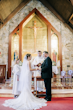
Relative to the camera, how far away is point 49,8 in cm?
918

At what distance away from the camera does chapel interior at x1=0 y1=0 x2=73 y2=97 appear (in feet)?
28.3

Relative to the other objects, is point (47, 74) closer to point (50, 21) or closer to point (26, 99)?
point (26, 99)

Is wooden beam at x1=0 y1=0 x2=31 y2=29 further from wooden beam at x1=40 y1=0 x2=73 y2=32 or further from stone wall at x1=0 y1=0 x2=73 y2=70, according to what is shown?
wooden beam at x1=40 y1=0 x2=73 y2=32

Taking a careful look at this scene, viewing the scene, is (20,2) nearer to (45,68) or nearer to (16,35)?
(16,35)

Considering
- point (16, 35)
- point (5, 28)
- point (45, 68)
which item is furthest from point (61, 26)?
point (45, 68)

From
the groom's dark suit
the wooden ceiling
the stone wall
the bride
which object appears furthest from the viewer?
the stone wall

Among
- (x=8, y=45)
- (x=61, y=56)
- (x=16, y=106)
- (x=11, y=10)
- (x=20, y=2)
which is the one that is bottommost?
(x=16, y=106)

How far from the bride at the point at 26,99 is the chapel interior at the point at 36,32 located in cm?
481

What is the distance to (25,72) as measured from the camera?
12.3ft

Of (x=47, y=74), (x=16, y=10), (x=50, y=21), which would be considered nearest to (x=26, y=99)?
(x=47, y=74)

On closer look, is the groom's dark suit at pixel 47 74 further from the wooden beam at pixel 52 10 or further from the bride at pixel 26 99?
the wooden beam at pixel 52 10

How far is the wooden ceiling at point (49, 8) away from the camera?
7945 millimetres

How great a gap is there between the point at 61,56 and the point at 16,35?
12.0ft

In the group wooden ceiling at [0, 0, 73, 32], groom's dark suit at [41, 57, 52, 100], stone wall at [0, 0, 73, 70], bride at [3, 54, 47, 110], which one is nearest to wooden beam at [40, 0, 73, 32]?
wooden ceiling at [0, 0, 73, 32]
